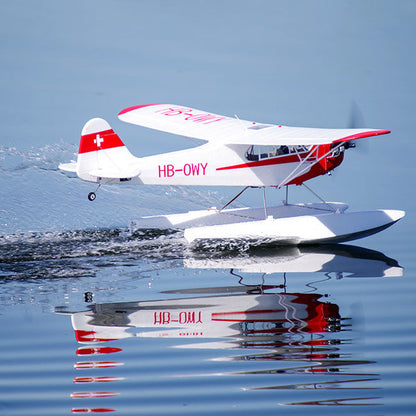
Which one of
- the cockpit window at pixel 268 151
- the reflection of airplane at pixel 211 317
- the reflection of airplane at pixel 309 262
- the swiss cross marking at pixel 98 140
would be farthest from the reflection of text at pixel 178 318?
the cockpit window at pixel 268 151

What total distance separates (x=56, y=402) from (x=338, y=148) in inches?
396

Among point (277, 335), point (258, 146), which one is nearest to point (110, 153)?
point (258, 146)

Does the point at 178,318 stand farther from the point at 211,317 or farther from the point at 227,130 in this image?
the point at 227,130

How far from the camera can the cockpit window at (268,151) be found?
15352mm

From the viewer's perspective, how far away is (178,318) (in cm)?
923

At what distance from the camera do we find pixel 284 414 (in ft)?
21.1

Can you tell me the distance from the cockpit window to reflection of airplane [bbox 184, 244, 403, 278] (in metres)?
2.03

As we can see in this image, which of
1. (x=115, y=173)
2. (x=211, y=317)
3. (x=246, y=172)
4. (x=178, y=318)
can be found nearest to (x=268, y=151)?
(x=246, y=172)

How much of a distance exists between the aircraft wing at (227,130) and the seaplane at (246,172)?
0.07 ft

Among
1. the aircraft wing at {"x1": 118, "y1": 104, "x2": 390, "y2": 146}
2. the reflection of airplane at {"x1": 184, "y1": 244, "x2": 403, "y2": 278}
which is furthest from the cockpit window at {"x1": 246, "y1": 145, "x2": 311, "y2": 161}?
the reflection of airplane at {"x1": 184, "y1": 244, "x2": 403, "y2": 278}

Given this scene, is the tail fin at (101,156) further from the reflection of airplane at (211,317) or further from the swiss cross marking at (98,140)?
the reflection of airplane at (211,317)

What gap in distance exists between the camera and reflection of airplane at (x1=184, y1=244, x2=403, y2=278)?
12.2 m

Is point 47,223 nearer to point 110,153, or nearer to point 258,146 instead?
A: point 110,153

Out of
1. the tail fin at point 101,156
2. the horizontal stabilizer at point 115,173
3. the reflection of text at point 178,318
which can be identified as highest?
the tail fin at point 101,156
